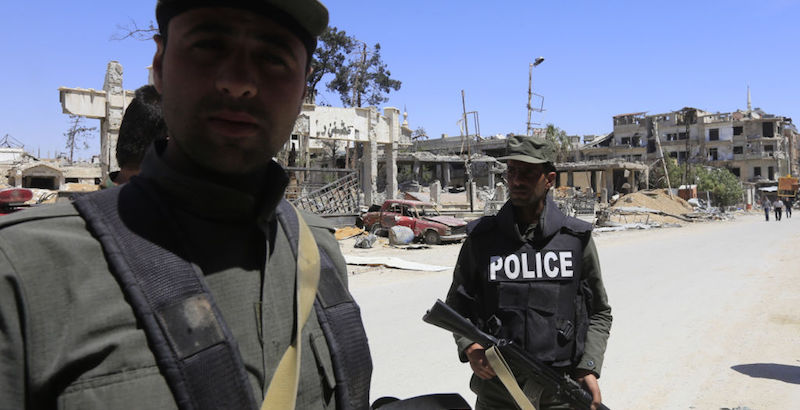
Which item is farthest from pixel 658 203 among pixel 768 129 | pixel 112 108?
pixel 112 108

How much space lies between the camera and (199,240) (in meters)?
1.08

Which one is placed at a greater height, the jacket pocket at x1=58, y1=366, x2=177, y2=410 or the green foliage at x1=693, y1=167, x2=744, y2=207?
the green foliage at x1=693, y1=167, x2=744, y2=207

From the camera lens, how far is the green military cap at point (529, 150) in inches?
118

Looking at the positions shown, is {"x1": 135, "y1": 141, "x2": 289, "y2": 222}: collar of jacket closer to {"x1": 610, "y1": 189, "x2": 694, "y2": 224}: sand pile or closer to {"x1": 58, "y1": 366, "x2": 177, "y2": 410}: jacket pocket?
{"x1": 58, "y1": 366, "x2": 177, "y2": 410}: jacket pocket

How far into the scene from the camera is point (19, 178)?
35.7 meters

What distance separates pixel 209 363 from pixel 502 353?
1.88 meters

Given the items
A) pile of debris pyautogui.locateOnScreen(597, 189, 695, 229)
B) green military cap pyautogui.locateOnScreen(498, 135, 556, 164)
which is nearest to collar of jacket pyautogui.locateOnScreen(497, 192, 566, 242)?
green military cap pyautogui.locateOnScreen(498, 135, 556, 164)

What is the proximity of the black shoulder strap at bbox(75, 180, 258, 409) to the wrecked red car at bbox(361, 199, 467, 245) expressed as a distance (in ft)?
50.7

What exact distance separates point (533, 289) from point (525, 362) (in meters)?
0.37

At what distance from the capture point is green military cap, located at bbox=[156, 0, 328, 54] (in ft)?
3.49

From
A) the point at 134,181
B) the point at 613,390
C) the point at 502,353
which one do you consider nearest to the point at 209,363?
the point at 134,181

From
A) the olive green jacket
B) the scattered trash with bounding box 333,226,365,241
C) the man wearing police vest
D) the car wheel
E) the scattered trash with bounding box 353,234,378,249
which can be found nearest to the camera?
the olive green jacket

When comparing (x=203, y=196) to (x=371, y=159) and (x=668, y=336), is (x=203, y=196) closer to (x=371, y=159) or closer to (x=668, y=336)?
(x=668, y=336)

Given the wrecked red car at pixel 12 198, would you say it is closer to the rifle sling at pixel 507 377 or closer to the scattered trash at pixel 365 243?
the rifle sling at pixel 507 377
